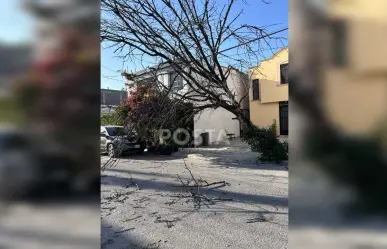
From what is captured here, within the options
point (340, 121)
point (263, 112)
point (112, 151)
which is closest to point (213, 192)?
point (112, 151)

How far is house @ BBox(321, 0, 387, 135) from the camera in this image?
1393mm

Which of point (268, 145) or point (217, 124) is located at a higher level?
point (217, 124)

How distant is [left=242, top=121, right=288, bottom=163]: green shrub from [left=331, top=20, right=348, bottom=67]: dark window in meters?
6.59

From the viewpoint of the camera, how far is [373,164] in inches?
56.2

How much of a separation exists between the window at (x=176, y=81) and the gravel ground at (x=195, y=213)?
264cm

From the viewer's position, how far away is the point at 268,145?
26.3 ft

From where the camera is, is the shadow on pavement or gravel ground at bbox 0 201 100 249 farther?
the shadow on pavement

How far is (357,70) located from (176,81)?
6291 mm

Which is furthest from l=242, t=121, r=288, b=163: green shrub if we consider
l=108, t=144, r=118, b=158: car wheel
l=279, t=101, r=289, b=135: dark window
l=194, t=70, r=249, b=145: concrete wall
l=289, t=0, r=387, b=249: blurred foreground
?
l=289, t=0, r=387, b=249: blurred foreground

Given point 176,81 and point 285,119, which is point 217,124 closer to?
point 176,81

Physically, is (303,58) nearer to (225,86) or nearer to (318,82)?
(318,82)

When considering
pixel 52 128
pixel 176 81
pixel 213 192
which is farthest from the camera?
pixel 176 81

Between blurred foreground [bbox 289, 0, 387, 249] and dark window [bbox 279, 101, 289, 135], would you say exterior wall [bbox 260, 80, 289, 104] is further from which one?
blurred foreground [bbox 289, 0, 387, 249]

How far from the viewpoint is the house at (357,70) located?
1.39 meters
